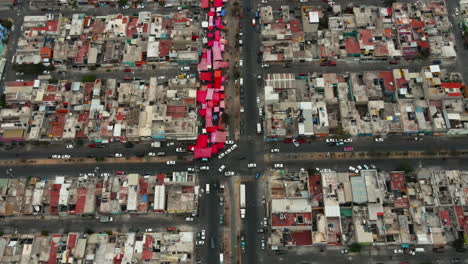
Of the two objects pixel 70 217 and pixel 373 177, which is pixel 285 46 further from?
pixel 70 217

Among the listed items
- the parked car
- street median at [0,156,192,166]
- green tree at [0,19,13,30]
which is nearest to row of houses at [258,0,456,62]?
the parked car

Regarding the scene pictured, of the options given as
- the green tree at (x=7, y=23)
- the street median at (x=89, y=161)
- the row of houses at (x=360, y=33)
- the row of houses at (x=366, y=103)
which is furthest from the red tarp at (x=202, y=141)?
the green tree at (x=7, y=23)

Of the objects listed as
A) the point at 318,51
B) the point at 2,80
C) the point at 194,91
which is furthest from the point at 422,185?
the point at 2,80

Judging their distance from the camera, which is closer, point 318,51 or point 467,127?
point 467,127

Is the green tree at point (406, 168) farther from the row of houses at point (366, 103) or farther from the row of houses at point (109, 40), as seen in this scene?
the row of houses at point (109, 40)

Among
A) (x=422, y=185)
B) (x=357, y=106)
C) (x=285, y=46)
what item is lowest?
(x=422, y=185)

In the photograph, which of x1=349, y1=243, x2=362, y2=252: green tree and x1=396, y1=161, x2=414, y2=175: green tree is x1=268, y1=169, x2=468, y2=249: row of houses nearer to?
x1=349, y1=243, x2=362, y2=252: green tree
